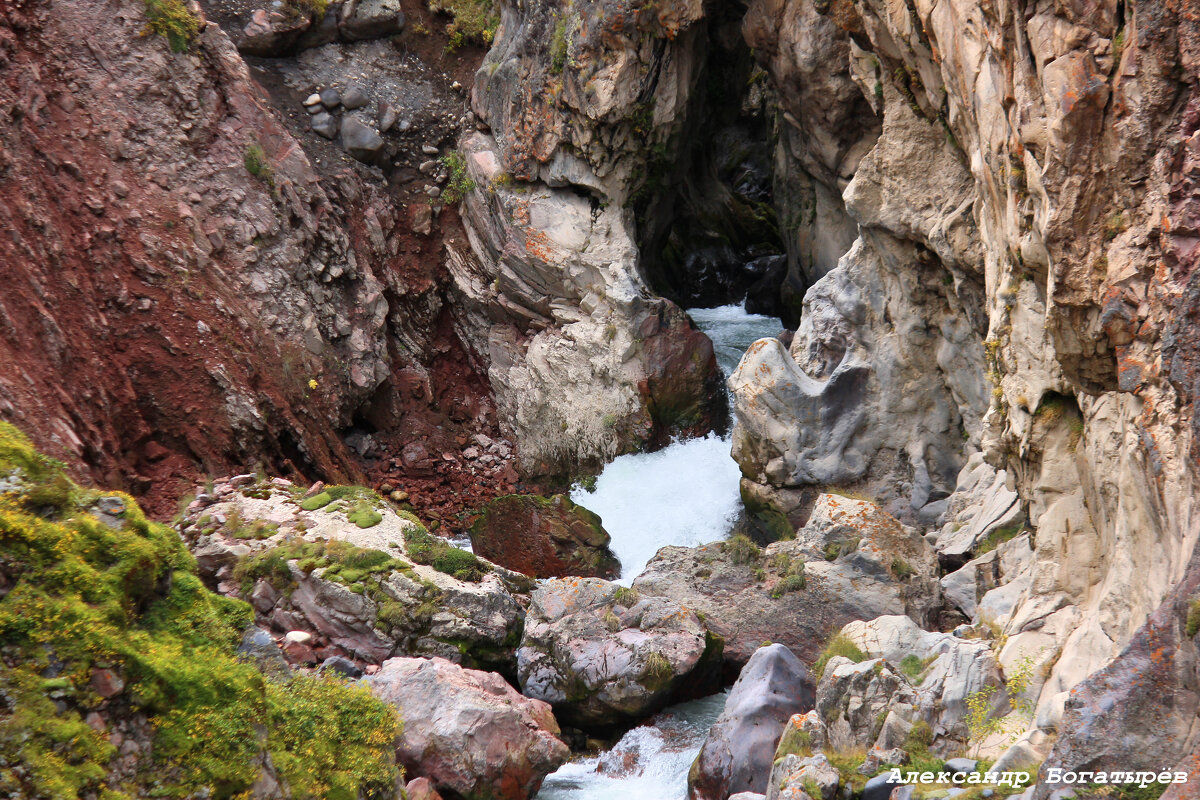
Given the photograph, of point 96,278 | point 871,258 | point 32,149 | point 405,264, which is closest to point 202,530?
point 96,278

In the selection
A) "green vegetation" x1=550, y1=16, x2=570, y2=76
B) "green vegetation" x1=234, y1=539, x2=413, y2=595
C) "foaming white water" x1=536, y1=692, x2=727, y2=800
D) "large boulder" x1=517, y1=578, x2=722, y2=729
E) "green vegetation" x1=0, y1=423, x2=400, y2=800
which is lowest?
"foaming white water" x1=536, y1=692, x2=727, y2=800

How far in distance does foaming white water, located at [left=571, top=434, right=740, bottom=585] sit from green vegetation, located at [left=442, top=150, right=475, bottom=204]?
326 inches

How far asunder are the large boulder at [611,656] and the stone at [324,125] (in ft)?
49.1

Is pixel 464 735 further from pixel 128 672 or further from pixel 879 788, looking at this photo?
pixel 879 788

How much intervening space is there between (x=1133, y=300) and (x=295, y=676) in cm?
812

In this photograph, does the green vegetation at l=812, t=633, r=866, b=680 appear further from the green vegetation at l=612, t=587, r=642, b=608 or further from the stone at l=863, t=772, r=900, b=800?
the green vegetation at l=612, t=587, r=642, b=608

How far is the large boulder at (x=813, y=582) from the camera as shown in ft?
42.7

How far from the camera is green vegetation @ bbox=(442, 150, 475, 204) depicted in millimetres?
22500

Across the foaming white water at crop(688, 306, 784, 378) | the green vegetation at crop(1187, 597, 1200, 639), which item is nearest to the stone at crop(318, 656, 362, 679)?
the green vegetation at crop(1187, 597, 1200, 639)

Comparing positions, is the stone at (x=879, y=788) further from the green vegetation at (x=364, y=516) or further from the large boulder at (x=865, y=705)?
the green vegetation at (x=364, y=516)

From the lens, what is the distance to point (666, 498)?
64.1 ft

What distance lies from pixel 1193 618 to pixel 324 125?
21.9 metres

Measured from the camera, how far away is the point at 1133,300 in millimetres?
6629

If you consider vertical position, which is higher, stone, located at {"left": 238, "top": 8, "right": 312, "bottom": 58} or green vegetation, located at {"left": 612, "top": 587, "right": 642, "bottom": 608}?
stone, located at {"left": 238, "top": 8, "right": 312, "bottom": 58}
